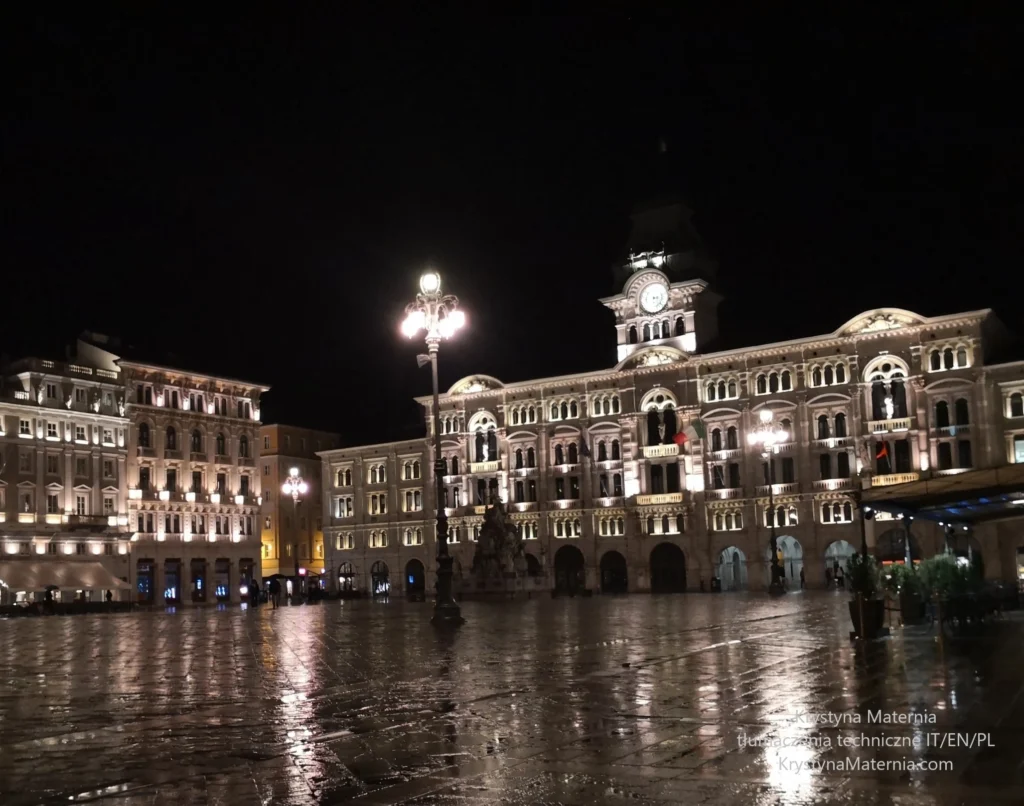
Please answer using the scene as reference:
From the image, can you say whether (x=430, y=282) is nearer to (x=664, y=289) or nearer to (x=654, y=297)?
(x=664, y=289)

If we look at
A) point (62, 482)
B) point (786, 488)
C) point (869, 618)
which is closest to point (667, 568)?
point (786, 488)

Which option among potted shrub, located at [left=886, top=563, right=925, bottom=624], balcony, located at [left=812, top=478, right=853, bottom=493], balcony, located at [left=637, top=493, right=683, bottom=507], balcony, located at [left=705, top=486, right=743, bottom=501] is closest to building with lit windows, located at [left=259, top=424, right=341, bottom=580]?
balcony, located at [left=637, top=493, right=683, bottom=507]

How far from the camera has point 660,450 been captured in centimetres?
7512

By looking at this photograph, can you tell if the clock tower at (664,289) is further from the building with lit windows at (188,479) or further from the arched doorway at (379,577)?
the building with lit windows at (188,479)

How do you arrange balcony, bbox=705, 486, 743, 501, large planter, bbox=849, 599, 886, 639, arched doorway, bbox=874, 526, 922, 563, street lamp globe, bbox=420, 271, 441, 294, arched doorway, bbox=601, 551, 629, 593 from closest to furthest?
1. large planter, bbox=849, 599, 886, 639
2. street lamp globe, bbox=420, 271, 441, 294
3. arched doorway, bbox=874, 526, 922, 563
4. balcony, bbox=705, 486, 743, 501
5. arched doorway, bbox=601, 551, 629, 593

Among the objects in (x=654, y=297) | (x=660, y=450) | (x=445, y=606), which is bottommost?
(x=445, y=606)

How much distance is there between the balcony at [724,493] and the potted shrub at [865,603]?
52738 millimetres

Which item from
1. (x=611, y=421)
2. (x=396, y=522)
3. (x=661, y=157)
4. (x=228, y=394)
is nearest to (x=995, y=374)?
(x=611, y=421)

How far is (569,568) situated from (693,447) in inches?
514

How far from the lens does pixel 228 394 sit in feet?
276

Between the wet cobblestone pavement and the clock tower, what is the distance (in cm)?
5698

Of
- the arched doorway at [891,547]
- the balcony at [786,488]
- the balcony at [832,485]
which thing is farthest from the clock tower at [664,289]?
the arched doorway at [891,547]

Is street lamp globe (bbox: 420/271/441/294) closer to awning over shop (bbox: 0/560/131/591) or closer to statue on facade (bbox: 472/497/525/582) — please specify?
statue on facade (bbox: 472/497/525/582)

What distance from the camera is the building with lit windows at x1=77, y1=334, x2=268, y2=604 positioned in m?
75.7
